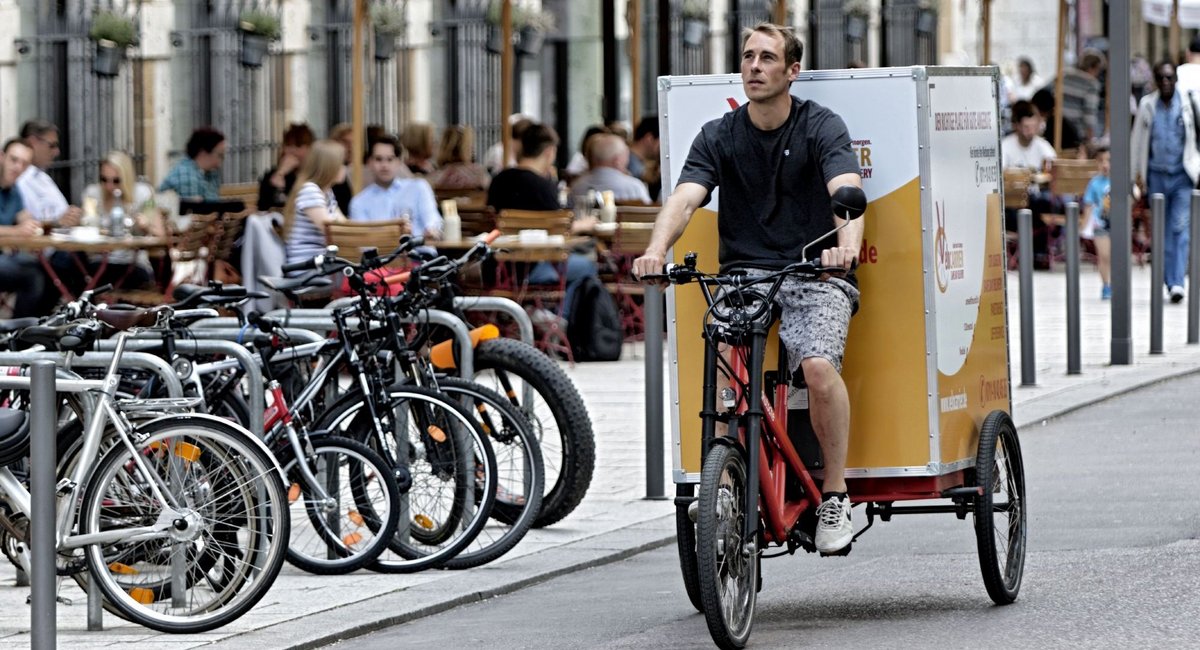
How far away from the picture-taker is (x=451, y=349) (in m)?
9.45

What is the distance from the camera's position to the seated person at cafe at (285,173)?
650 inches

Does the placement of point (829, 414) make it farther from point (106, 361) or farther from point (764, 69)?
point (106, 361)

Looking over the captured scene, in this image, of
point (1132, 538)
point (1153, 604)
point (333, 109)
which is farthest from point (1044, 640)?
point (333, 109)

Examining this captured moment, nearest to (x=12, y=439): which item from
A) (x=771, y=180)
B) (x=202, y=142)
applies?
(x=771, y=180)

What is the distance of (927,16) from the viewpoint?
135ft

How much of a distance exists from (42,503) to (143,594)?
51.7 inches

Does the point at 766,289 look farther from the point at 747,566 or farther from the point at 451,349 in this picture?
the point at 451,349

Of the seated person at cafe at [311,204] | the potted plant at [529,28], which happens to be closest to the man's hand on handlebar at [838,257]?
the seated person at cafe at [311,204]

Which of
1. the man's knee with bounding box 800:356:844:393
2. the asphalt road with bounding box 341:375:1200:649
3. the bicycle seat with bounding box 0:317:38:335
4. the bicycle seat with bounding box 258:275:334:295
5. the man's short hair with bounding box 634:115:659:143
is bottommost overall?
the asphalt road with bounding box 341:375:1200:649

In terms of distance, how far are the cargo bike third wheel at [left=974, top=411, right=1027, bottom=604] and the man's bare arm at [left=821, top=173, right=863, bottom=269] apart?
2.67ft

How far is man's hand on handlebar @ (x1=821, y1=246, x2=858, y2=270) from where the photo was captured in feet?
23.0

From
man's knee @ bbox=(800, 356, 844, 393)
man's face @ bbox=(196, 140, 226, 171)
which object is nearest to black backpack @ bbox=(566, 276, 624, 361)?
man's face @ bbox=(196, 140, 226, 171)

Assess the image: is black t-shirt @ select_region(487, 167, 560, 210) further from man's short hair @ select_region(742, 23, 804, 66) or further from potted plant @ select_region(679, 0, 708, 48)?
potted plant @ select_region(679, 0, 708, 48)

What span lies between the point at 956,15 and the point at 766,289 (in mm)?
41743
